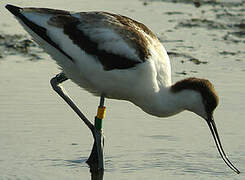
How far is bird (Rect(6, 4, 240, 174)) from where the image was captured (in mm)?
6926

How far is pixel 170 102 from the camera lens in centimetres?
712

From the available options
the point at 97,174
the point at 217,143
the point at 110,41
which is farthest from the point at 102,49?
the point at 217,143

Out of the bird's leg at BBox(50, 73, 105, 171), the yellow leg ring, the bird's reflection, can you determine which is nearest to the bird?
the yellow leg ring

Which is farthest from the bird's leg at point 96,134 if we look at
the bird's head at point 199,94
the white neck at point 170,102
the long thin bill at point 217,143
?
the long thin bill at point 217,143

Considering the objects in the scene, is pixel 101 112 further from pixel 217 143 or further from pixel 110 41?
pixel 217 143

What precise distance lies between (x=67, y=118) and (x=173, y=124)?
1.01 m

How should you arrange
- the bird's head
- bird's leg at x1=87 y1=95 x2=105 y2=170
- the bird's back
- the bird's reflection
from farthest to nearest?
bird's leg at x1=87 y1=95 x2=105 y2=170, the bird's reflection, the bird's head, the bird's back

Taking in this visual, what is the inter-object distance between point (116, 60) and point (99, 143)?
0.84 meters

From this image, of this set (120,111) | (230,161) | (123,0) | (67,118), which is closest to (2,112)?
(67,118)

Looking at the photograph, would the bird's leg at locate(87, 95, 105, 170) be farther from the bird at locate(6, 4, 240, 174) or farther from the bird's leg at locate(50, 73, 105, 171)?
the bird at locate(6, 4, 240, 174)

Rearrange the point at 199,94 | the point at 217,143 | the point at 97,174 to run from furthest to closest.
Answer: the point at 217,143
the point at 97,174
the point at 199,94

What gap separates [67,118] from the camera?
26.9 ft

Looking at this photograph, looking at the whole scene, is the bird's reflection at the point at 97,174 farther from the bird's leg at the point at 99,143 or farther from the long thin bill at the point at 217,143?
the long thin bill at the point at 217,143

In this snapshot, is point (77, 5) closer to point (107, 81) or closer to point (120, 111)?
point (120, 111)
